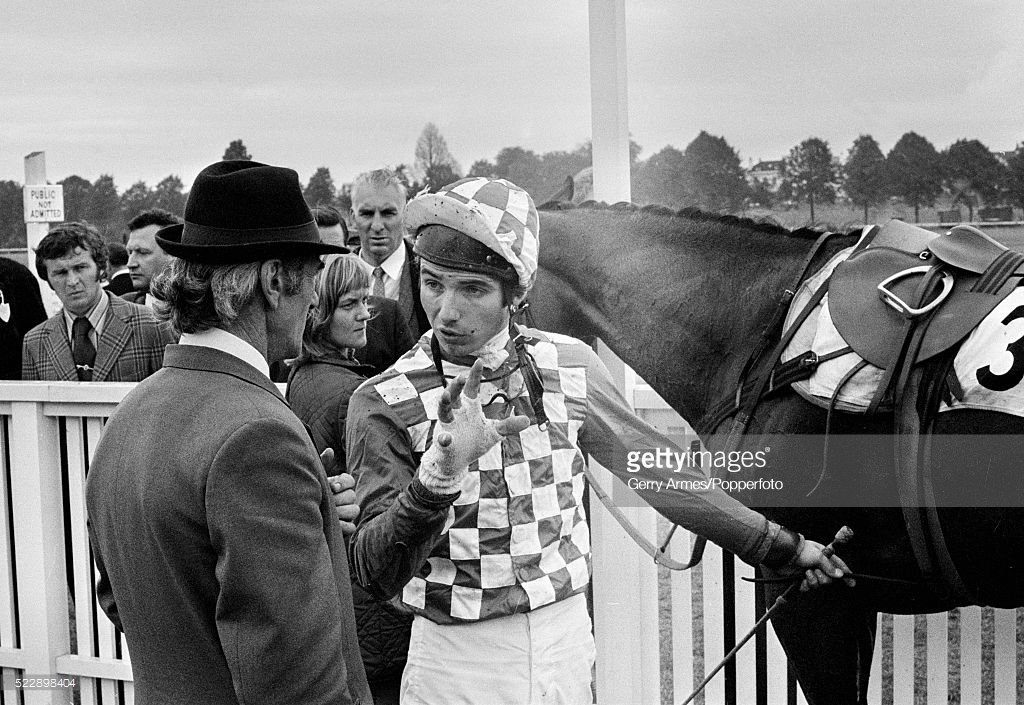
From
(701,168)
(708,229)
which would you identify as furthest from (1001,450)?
(701,168)

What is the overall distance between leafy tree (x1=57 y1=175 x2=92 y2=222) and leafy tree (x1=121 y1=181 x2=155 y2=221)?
0.26 m

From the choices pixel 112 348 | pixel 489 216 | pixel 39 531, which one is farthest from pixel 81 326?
pixel 489 216

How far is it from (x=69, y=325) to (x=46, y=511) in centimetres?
120

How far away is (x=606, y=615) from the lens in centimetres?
360

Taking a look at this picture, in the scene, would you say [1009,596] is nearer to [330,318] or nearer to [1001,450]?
[1001,450]

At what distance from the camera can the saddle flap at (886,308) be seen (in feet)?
8.11

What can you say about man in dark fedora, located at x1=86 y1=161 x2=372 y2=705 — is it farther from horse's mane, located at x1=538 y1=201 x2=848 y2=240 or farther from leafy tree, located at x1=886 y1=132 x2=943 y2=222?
leafy tree, located at x1=886 y1=132 x2=943 y2=222

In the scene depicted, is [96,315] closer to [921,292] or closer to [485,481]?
[485,481]

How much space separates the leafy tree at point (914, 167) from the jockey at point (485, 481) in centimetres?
318

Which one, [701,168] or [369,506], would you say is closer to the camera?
[369,506]

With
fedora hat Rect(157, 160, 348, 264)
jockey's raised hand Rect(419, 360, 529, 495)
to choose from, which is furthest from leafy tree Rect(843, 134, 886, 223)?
fedora hat Rect(157, 160, 348, 264)

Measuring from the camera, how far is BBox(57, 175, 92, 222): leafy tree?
20.4ft

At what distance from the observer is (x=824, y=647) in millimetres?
2760

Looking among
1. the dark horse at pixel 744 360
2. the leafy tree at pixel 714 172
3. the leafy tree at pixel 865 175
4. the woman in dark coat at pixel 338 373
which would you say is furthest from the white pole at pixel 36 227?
the leafy tree at pixel 865 175
